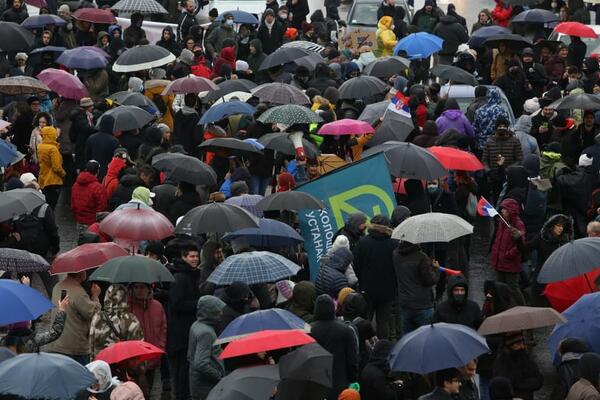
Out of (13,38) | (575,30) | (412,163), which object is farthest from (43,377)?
(575,30)

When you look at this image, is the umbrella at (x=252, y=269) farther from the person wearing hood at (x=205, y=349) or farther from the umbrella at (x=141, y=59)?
the umbrella at (x=141, y=59)

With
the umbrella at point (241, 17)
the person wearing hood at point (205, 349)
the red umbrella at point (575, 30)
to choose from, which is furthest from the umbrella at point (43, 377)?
the umbrella at point (241, 17)

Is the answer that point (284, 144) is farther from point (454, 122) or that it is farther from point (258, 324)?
point (258, 324)

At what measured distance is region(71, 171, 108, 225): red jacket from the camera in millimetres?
19859

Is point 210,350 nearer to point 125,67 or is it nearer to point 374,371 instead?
point 374,371

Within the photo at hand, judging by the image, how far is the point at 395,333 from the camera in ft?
56.9

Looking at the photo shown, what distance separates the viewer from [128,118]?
71.6 feet

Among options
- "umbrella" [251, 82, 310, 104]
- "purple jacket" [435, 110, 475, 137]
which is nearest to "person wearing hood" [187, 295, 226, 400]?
"umbrella" [251, 82, 310, 104]

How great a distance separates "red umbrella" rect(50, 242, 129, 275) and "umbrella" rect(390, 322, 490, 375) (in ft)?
10.9

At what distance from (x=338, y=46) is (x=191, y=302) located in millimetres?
14916

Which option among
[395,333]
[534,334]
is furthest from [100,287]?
[534,334]

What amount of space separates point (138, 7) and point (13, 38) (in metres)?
3.30

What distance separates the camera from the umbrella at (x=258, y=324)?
1395cm

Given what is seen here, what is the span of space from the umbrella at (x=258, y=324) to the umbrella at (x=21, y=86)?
1010 cm
